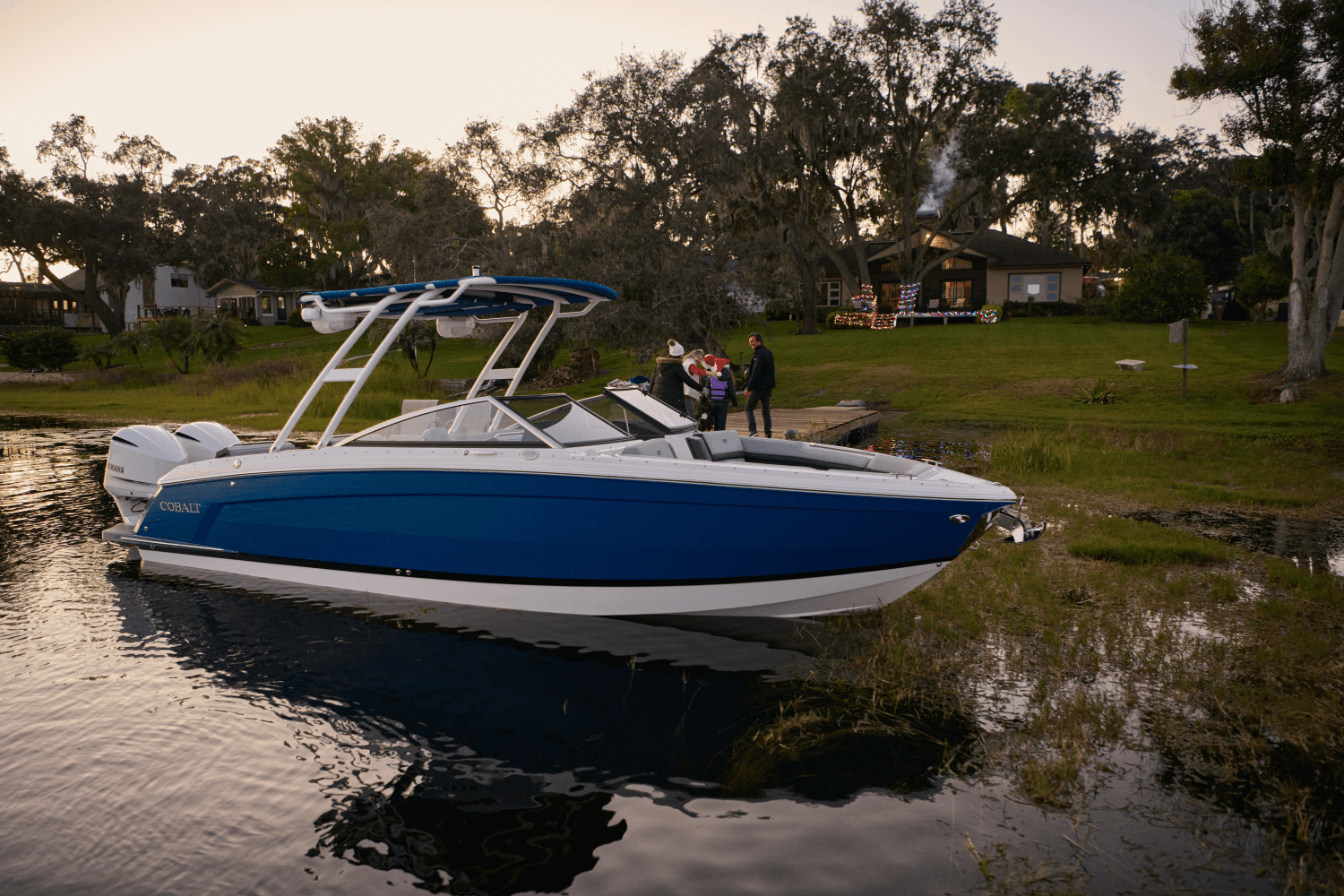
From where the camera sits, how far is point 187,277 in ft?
231

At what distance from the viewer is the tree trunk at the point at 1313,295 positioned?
18516mm

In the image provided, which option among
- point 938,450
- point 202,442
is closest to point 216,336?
point 202,442

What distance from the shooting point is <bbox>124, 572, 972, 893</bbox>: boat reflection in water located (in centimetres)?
389

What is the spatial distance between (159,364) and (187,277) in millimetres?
37226

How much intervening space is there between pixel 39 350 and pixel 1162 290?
45873mm

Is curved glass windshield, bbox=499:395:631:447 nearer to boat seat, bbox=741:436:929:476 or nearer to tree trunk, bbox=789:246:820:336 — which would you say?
boat seat, bbox=741:436:929:476

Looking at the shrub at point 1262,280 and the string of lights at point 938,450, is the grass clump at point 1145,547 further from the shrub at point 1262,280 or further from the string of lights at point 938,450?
the shrub at point 1262,280

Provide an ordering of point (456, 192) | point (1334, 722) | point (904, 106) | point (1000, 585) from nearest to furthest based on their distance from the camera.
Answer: point (1334, 722), point (1000, 585), point (456, 192), point (904, 106)

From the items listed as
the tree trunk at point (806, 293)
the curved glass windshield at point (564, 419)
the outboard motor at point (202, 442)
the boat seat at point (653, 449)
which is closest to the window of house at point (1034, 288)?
the tree trunk at point (806, 293)

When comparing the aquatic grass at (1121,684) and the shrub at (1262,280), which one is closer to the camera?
the aquatic grass at (1121,684)

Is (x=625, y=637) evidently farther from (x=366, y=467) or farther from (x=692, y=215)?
(x=692, y=215)

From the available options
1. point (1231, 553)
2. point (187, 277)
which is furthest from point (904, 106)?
point (187, 277)

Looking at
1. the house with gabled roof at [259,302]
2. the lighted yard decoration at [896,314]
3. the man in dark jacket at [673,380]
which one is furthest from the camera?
the house with gabled roof at [259,302]

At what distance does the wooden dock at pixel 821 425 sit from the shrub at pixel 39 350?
30241 mm
